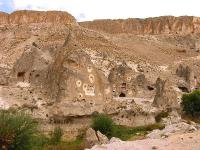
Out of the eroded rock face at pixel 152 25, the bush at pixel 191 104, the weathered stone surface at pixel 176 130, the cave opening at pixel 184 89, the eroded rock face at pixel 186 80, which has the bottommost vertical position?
the weathered stone surface at pixel 176 130

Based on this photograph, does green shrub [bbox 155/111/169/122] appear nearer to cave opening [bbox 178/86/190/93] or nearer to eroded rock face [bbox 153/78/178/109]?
eroded rock face [bbox 153/78/178/109]

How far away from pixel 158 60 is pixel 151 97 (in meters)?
41.2

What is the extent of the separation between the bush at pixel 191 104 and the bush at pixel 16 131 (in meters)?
24.4

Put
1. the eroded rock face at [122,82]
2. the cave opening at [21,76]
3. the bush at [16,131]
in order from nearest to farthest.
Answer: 1. the bush at [16,131]
2. the cave opening at [21,76]
3. the eroded rock face at [122,82]

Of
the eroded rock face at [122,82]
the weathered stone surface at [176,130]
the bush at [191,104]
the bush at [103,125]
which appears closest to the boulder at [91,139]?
the weathered stone surface at [176,130]

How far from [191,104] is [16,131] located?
26912mm

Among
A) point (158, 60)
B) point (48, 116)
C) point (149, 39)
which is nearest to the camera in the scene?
point (48, 116)

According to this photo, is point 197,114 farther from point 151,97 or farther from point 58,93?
point 58,93

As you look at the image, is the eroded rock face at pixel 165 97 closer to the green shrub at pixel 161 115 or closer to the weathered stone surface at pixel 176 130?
the green shrub at pixel 161 115

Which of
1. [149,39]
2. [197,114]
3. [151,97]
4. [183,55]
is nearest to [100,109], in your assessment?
[197,114]

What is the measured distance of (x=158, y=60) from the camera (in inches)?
3799

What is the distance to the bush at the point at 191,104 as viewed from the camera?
162ft

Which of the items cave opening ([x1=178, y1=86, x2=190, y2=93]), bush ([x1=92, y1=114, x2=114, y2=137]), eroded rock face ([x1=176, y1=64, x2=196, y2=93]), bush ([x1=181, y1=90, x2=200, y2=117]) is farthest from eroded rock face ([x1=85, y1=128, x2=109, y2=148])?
eroded rock face ([x1=176, y1=64, x2=196, y2=93])

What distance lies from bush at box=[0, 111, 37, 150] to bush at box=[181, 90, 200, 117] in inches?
962
